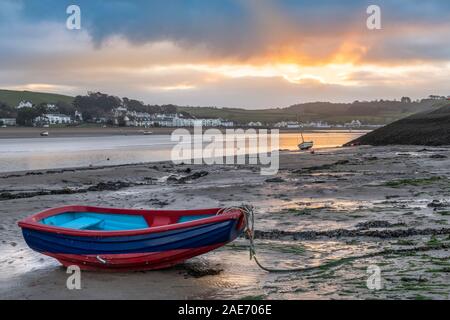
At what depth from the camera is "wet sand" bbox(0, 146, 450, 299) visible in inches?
271

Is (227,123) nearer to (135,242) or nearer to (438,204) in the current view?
(438,204)

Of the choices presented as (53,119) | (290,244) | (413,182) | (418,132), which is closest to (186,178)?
(413,182)

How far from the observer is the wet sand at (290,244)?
22.5ft

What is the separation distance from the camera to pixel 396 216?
457 inches

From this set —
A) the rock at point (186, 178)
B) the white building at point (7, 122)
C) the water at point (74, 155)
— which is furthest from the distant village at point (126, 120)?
the rock at point (186, 178)

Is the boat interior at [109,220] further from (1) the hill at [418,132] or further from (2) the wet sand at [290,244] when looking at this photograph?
(1) the hill at [418,132]

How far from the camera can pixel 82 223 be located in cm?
936

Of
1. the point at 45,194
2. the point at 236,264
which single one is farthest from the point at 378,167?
the point at 236,264

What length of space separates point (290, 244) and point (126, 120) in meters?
149

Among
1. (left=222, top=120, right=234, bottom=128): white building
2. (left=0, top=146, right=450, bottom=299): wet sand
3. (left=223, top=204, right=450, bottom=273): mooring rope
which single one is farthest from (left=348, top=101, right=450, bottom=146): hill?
(left=222, top=120, right=234, bottom=128): white building

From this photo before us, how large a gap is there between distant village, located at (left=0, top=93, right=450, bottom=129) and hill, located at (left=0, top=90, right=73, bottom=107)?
4.97m

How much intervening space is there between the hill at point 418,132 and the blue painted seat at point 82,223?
38.5 meters
